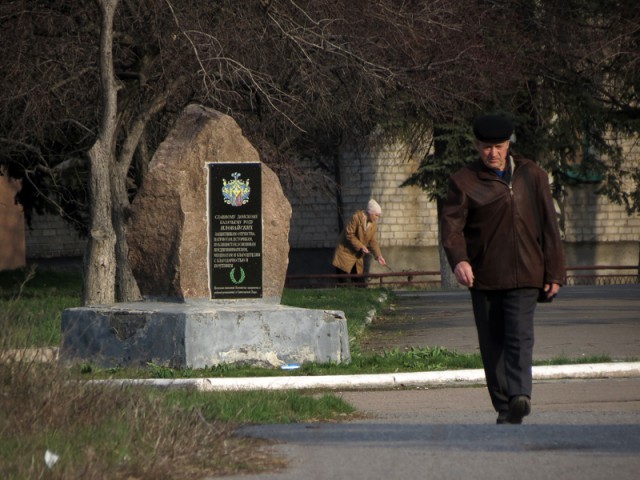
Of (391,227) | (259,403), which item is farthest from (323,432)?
(391,227)

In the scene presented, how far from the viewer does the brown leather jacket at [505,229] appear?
8.27 meters

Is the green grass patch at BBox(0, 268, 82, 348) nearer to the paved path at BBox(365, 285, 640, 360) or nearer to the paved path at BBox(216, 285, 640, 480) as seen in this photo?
the paved path at BBox(216, 285, 640, 480)

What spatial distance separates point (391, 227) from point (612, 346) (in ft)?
91.0

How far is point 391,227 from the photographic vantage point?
137 feet

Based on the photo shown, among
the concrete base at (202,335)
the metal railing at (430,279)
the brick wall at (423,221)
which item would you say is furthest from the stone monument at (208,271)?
the brick wall at (423,221)

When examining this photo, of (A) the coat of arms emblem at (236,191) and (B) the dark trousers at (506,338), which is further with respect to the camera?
(A) the coat of arms emblem at (236,191)

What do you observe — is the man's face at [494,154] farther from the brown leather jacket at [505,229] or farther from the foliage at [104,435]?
the foliage at [104,435]

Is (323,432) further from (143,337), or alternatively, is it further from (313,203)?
(313,203)

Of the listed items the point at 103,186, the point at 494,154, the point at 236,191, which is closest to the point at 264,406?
the point at 494,154

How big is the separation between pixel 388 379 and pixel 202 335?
5.94ft

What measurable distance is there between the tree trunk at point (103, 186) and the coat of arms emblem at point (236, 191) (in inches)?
157

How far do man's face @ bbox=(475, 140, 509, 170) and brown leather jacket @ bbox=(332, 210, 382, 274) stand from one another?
19556 mm

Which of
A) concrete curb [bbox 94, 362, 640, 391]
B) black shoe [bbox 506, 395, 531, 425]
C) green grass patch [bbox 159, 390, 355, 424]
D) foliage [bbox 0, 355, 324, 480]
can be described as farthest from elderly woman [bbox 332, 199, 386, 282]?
foliage [bbox 0, 355, 324, 480]

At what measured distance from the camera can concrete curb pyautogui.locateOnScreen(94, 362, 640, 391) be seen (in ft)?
36.4
